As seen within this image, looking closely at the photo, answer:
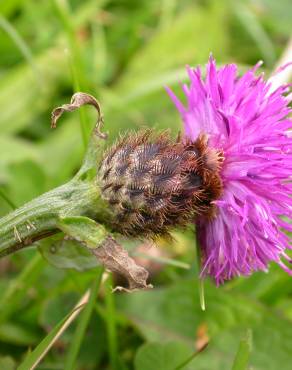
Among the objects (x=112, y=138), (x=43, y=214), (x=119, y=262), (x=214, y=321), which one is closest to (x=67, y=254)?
(x=43, y=214)

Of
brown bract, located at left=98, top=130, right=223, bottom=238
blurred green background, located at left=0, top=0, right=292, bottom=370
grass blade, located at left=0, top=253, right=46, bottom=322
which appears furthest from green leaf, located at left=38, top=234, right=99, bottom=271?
grass blade, located at left=0, top=253, right=46, bottom=322

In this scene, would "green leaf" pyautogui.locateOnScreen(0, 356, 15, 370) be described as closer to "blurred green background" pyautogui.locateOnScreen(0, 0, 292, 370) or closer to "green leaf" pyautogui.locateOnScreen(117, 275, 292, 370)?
"blurred green background" pyautogui.locateOnScreen(0, 0, 292, 370)

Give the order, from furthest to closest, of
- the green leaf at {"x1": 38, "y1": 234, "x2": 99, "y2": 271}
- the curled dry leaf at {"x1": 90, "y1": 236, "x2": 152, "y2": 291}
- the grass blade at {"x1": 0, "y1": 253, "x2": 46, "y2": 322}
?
the grass blade at {"x1": 0, "y1": 253, "x2": 46, "y2": 322} < the green leaf at {"x1": 38, "y1": 234, "x2": 99, "y2": 271} < the curled dry leaf at {"x1": 90, "y1": 236, "x2": 152, "y2": 291}

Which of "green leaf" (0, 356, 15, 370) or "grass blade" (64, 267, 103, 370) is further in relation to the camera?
"green leaf" (0, 356, 15, 370)

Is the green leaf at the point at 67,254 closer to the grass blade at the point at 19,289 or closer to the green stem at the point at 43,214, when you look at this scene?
the green stem at the point at 43,214

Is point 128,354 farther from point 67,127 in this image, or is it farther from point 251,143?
point 67,127

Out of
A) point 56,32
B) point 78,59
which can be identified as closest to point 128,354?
point 78,59
